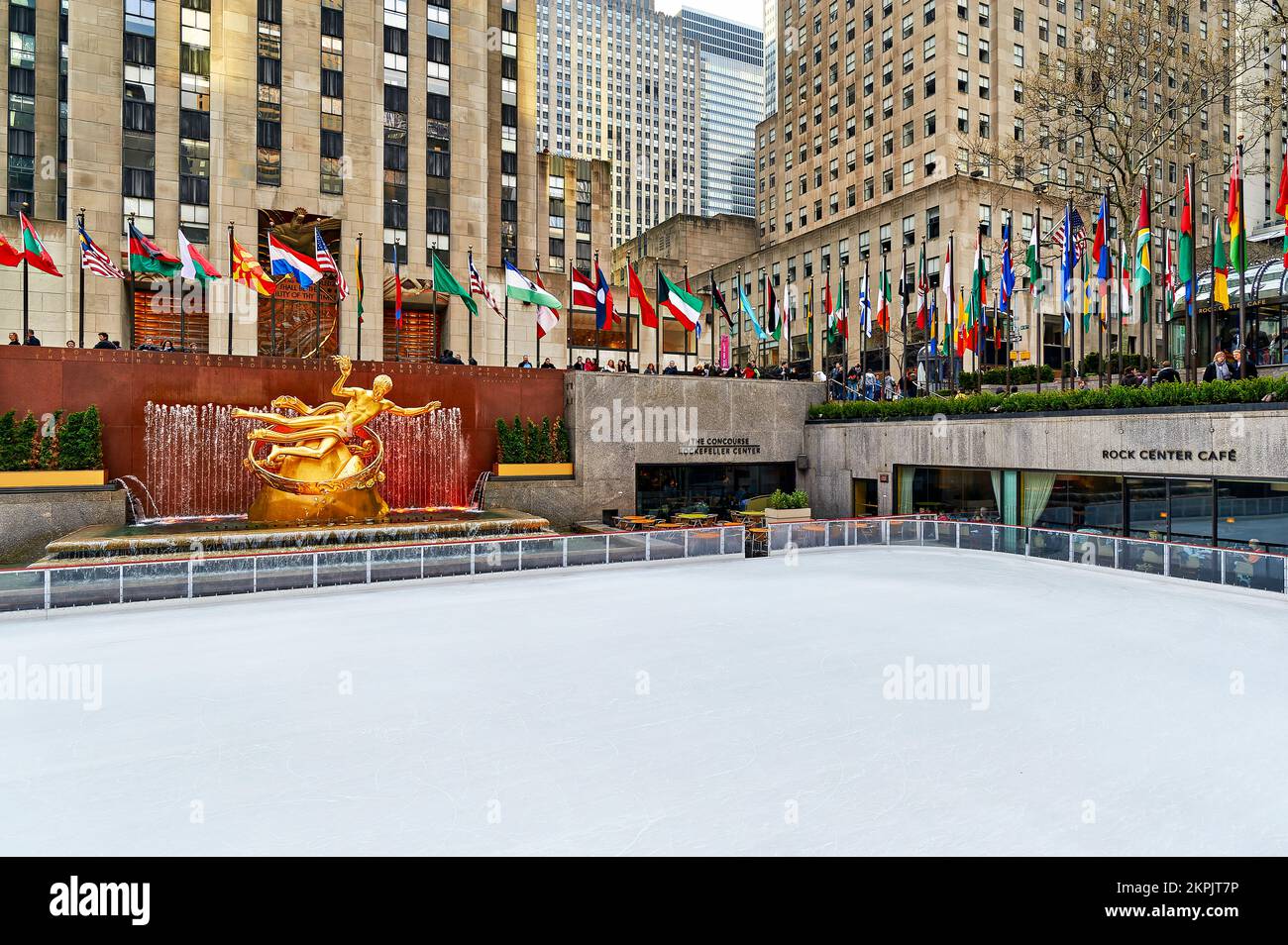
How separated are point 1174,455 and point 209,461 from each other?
84.0ft

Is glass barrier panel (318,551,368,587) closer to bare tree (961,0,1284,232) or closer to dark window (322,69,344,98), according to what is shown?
bare tree (961,0,1284,232)

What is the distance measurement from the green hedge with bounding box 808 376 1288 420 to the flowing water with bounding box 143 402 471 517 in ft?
51.0

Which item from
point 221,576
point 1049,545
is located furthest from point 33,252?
point 1049,545

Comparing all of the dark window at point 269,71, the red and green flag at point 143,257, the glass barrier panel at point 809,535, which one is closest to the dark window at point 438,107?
the dark window at point 269,71

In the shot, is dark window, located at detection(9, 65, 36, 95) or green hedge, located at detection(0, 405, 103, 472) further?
dark window, located at detection(9, 65, 36, 95)

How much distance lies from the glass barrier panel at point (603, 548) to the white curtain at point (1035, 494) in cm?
1199

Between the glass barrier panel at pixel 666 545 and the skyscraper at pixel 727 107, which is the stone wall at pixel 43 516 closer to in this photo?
the glass barrier panel at pixel 666 545

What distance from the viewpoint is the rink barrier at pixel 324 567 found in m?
13.0

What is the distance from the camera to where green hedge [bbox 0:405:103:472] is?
66.2 ft

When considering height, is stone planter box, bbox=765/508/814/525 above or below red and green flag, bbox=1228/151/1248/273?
below

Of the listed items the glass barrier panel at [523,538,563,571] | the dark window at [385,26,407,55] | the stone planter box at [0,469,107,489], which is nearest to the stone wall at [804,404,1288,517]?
the glass barrier panel at [523,538,563,571]

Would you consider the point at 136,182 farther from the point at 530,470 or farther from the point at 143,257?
the point at 530,470

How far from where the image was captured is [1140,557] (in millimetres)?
16109
